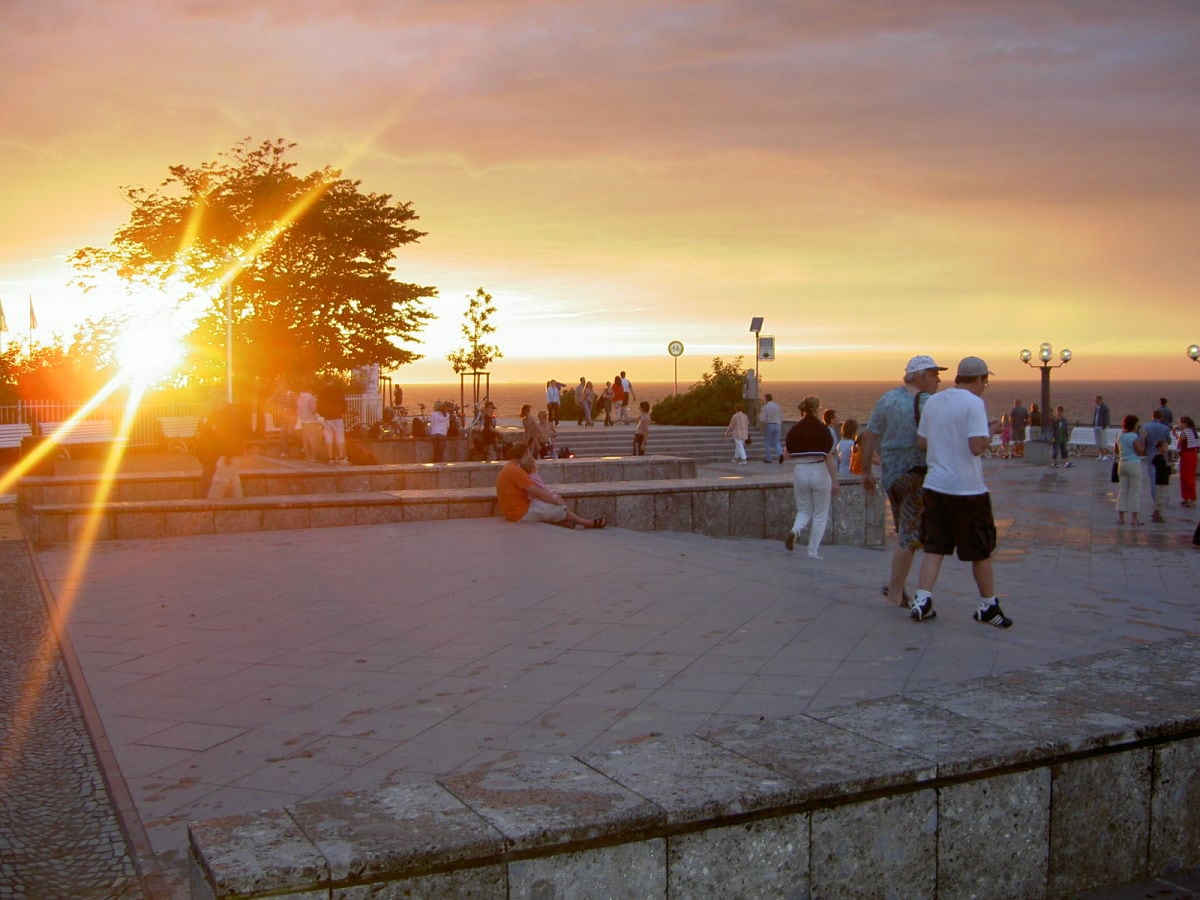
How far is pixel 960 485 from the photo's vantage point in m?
6.68

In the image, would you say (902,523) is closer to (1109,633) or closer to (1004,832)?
(1109,633)

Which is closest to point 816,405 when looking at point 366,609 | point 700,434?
point 366,609

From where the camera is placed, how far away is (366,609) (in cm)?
755

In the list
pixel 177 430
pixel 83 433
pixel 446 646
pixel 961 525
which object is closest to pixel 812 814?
pixel 446 646

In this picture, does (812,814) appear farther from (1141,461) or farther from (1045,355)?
(1045,355)

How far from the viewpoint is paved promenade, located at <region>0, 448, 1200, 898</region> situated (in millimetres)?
4625

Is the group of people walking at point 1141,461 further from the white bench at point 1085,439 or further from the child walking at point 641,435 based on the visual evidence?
the white bench at point 1085,439

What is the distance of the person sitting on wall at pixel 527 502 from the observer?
464 inches

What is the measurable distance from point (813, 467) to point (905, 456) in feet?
12.0

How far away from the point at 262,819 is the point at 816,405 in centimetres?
Answer: 972

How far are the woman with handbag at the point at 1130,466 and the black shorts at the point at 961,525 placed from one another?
38.0 feet

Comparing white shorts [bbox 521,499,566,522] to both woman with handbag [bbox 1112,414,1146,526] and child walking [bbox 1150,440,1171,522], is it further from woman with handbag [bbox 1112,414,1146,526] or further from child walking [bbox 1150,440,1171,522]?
child walking [bbox 1150,440,1171,522]


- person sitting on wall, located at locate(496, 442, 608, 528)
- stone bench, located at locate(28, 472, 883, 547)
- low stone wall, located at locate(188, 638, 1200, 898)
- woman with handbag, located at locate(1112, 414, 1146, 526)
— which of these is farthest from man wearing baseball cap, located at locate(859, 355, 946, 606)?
woman with handbag, located at locate(1112, 414, 1146, 526)

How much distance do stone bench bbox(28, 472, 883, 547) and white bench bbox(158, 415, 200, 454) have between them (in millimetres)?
13847
